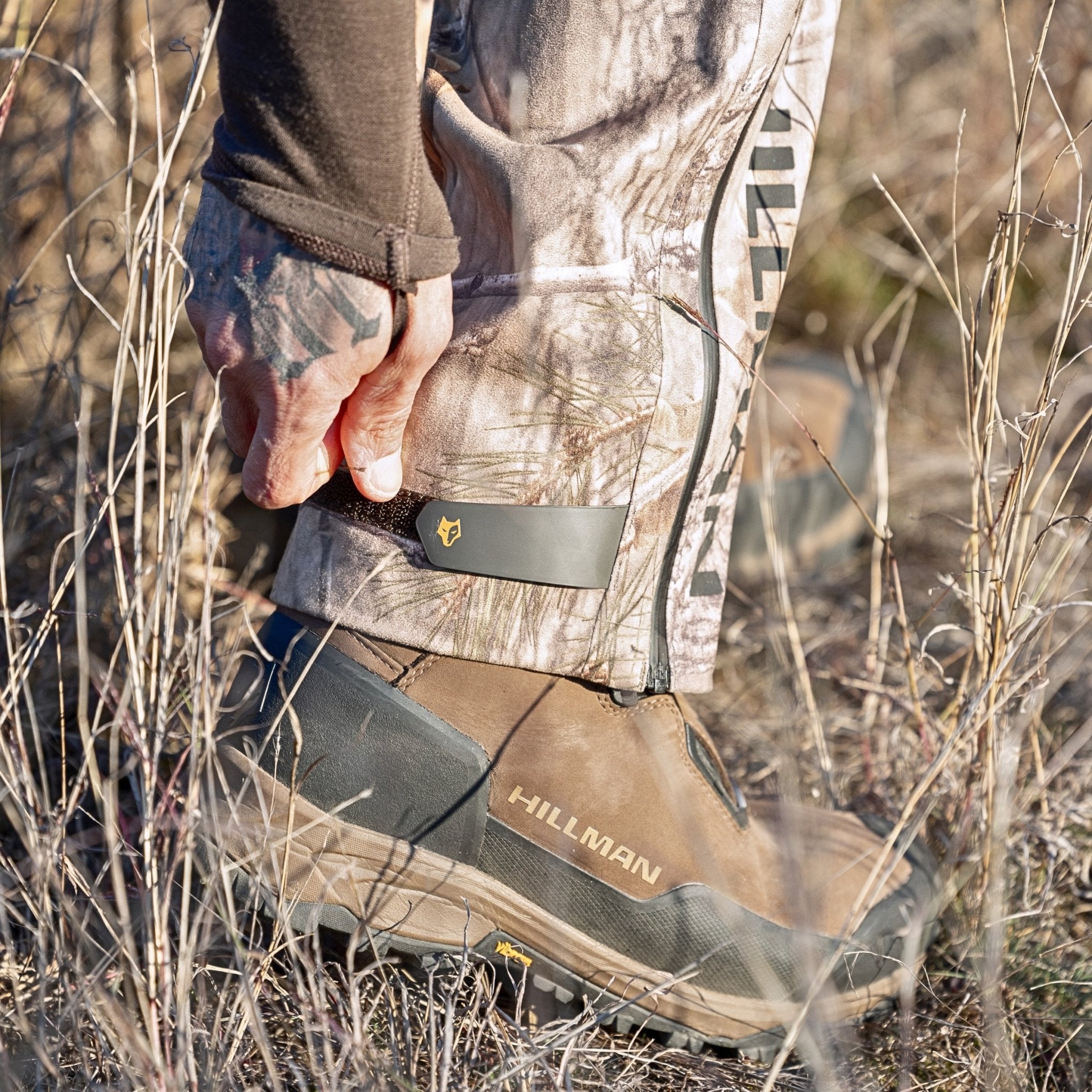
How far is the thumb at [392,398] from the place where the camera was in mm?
934

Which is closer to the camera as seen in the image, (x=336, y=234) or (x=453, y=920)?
(x=336, y=234)

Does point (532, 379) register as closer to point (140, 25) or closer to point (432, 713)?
point (432, 713)

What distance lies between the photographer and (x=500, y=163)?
1.01 meters

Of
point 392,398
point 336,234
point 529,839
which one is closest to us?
point 336,234

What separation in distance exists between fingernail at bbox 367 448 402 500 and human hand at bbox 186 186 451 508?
0.06 m

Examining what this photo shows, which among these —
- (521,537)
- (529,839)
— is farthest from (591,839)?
(521,537)

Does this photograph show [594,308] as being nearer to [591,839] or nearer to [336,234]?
[336,234]

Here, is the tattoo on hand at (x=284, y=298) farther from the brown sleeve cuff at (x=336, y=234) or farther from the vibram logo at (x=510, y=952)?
the vibram logo at (x=510, y=952)

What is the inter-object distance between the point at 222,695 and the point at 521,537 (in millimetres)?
339

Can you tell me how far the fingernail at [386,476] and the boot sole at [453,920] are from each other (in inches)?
12.2

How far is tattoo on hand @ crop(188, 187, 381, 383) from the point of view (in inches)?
34.7

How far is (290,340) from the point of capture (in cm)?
89

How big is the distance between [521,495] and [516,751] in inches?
10.9

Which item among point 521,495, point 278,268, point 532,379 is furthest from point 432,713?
point 278,268
